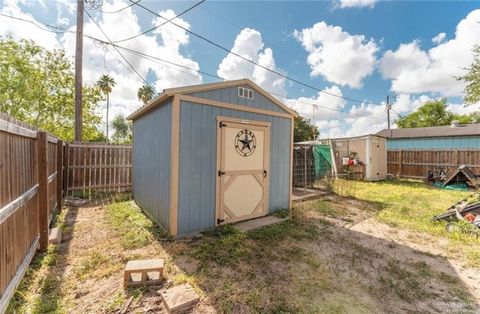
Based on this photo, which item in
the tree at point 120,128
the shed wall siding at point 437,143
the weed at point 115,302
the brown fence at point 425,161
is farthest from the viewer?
the tree at point 120,128

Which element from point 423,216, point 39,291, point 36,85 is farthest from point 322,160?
point 36,85

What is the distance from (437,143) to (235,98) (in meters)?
13.7

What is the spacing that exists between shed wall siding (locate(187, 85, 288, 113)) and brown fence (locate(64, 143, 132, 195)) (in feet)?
17.3

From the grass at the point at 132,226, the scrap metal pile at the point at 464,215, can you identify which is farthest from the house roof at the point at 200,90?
the scrap metal pile at the point at 464,215

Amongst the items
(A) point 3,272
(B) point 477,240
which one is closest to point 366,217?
(B) point 477,240

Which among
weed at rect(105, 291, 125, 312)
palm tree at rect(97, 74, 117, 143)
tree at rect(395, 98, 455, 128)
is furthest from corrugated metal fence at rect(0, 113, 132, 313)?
tree at rect(395, 98, 455, 128)

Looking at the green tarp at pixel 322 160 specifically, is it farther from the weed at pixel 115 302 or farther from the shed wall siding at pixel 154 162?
the weed at pixel 115 302

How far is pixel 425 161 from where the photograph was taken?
40.2 feet

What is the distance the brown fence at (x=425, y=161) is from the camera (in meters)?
10.9

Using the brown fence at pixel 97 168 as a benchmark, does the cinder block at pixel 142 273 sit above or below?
below

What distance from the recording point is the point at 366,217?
5.50 meters

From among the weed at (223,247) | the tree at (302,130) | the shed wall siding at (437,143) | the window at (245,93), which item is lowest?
the weed at (223,247)

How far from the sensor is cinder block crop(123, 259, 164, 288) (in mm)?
2543

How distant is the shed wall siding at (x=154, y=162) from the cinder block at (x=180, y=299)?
1.79m
